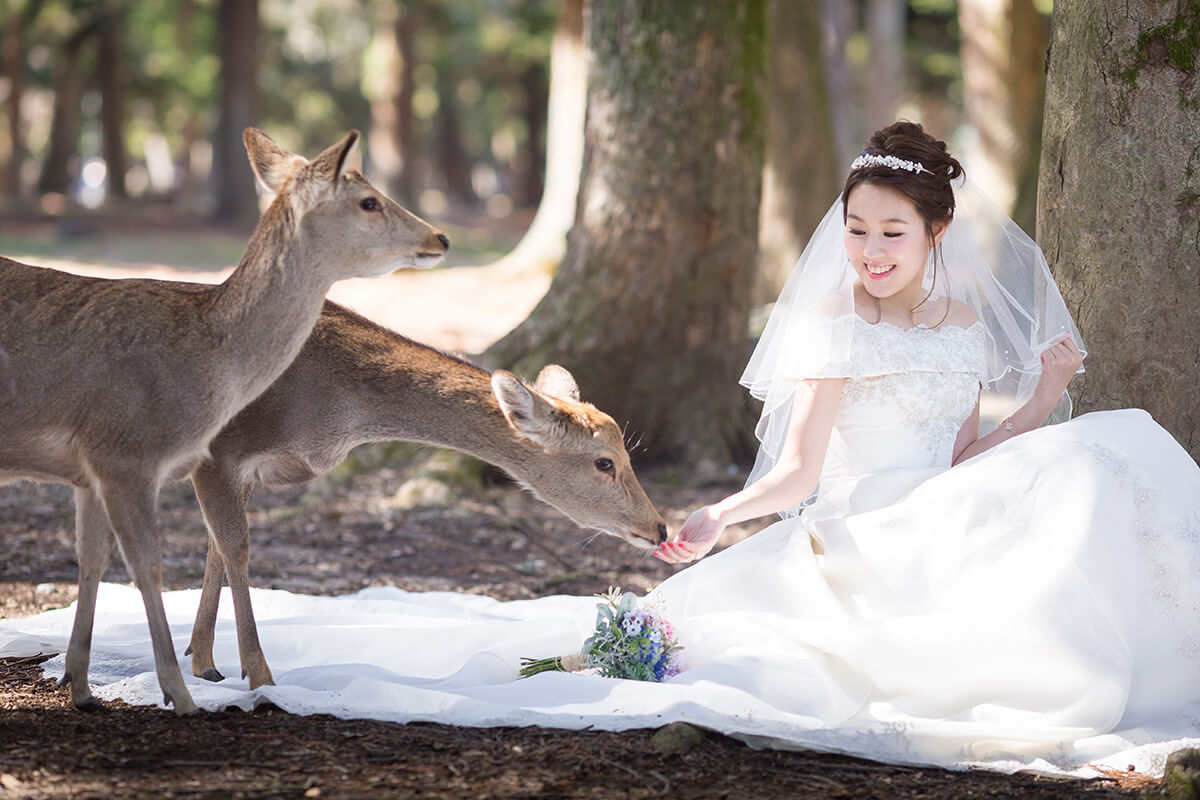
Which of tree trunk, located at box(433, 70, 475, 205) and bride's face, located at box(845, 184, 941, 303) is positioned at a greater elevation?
tree trunk, located at box(433, 70, 475, 205)

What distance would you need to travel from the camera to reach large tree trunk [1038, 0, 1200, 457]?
5.14 m

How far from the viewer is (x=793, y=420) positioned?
189 inches

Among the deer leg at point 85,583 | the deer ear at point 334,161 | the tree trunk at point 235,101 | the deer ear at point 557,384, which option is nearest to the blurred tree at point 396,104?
the tree trunk at point 235,101

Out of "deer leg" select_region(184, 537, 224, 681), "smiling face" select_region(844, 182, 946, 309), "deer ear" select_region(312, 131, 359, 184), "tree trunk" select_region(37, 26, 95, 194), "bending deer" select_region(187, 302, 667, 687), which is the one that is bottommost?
"deer leg" select_region(184, 537, 224, 681)

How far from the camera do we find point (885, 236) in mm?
4750

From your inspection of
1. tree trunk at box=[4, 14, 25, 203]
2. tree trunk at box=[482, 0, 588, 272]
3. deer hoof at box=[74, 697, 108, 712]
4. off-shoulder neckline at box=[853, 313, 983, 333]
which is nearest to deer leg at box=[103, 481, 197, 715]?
deer hoof at box=[74, 697, 108, 712]

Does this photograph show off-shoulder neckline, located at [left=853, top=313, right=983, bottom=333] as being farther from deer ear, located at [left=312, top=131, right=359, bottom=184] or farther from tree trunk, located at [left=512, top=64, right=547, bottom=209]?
tree trunk, located at [left=512, top=64, right=547, bottom=209]

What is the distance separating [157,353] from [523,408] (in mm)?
1275

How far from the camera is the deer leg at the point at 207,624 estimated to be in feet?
16.3

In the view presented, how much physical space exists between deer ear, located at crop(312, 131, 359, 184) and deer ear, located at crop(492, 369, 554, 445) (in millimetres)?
874

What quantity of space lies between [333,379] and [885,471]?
205cm

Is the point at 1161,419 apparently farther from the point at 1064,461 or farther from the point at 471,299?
the point at 471,299

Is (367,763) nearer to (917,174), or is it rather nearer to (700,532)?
(700,532)

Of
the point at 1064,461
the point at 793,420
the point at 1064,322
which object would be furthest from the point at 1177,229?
the point at 793,420
